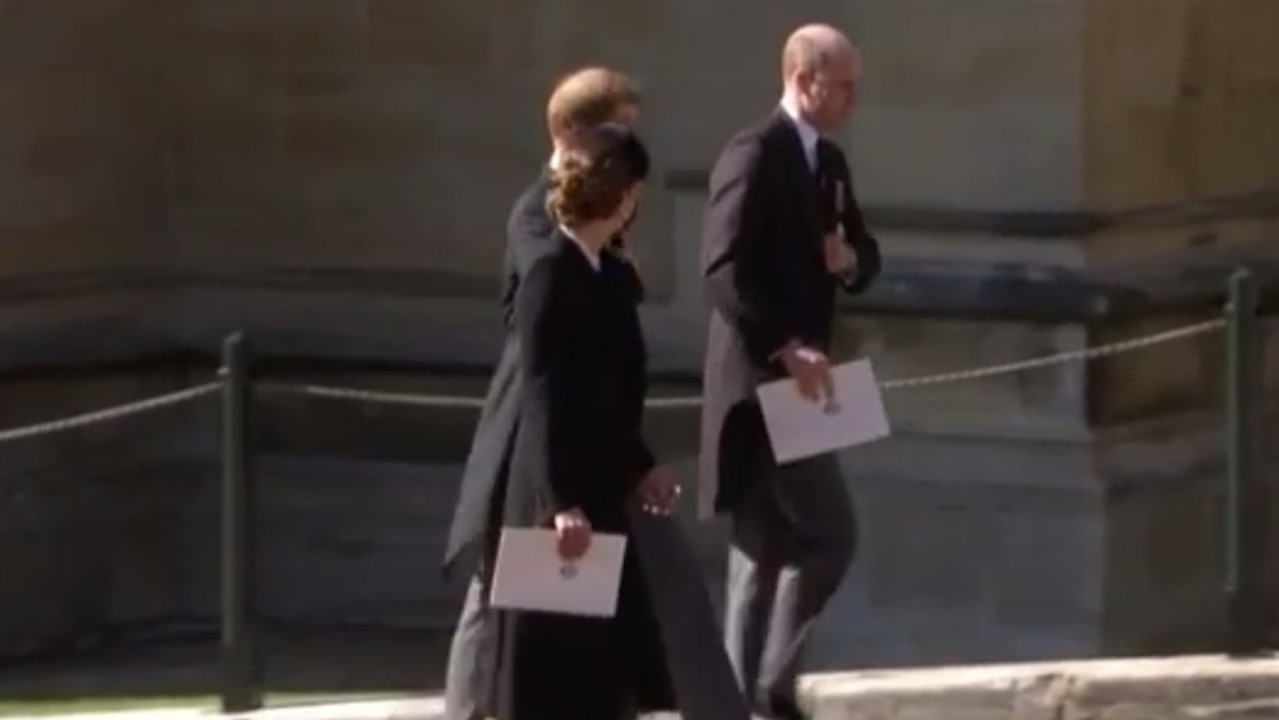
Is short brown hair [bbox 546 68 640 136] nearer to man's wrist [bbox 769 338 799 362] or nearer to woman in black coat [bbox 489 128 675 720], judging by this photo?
woman in black coat [bbox 489 128 675 720]

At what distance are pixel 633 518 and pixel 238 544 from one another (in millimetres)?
1817

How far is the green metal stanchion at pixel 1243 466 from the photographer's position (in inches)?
396

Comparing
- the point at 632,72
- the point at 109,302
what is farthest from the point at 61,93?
the point at 632,72

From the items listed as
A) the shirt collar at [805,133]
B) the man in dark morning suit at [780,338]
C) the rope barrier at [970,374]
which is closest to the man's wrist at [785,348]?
the man in dark morning suit at [780,338]

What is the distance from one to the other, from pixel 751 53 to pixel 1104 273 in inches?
56.3

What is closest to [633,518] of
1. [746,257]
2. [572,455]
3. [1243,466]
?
[572,455]

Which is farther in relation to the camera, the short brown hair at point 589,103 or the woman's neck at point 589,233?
the short brown hair at point 589,103

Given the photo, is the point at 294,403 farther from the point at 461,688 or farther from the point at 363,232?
the point at 461,688

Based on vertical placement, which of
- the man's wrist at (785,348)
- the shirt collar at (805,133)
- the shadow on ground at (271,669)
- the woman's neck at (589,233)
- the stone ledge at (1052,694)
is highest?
the shirt collar at (805,133)

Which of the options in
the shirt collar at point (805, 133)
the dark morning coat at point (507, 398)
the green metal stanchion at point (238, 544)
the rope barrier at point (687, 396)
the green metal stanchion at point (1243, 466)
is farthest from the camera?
the green metal stanchion at point (1243, 466)

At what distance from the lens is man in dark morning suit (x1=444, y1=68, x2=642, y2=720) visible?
805cm

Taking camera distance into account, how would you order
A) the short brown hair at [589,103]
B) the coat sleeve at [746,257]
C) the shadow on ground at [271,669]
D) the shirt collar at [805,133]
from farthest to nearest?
the shadow on ground at [271,669] < the shirt collar at [805,133] < the coat sleeve at [746,257] < the short brown hair at [589,103]

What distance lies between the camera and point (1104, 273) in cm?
1153

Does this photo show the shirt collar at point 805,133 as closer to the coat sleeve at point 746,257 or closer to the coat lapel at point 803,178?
the coat lapel at point 803,178
